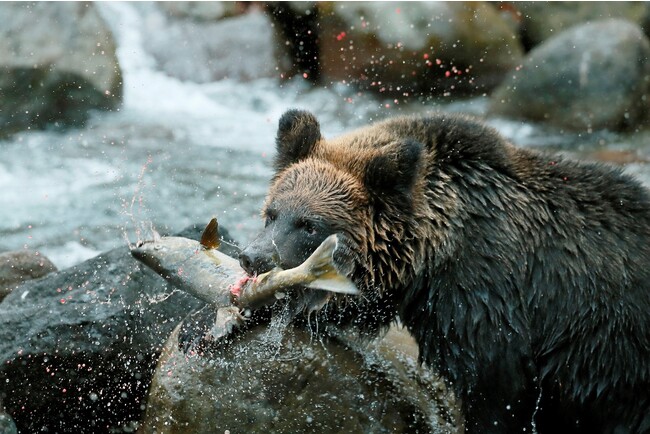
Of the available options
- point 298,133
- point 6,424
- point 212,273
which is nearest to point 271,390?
point 212,273

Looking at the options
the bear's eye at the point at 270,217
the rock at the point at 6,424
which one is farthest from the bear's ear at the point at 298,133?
the rock at the point at 6,424

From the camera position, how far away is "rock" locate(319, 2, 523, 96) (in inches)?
677

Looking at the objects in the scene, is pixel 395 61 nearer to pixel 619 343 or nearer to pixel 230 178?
pixel 230 178

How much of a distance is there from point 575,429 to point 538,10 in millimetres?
14263

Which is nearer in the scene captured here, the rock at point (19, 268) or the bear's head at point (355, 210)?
the bear's head at point (355, 210)

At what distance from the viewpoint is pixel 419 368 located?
21.6 ft

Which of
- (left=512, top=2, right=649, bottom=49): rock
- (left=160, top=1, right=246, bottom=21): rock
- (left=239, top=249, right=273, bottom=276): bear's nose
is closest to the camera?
(left=239, top=249, right=273, bottom=276): bear's nose

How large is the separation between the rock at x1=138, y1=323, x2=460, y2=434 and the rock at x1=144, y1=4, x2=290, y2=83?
476 inches

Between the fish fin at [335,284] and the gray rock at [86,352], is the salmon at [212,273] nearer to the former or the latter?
the fish fin at [335,284]

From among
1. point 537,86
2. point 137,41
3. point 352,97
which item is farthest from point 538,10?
point 137,41

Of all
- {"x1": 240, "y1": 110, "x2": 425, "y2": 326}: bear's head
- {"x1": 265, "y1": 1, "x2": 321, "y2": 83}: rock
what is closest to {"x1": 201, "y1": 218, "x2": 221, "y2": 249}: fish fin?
{"x1": 240, "y1": 110, "x2": 425, "y2": 326}: bear's head

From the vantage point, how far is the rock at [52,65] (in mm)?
14391

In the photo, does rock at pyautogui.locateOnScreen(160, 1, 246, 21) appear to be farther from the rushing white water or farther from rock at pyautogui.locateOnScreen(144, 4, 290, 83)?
the rushing white water

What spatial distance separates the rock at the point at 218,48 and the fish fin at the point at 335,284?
13076 millimetres
